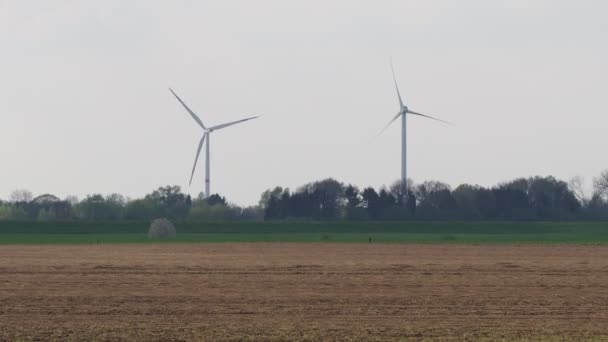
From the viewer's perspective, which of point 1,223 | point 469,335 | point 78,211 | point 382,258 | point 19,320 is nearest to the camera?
point 469,335

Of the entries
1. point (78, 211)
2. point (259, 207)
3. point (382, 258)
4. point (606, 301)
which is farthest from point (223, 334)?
point (259, 207)

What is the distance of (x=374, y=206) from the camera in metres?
147

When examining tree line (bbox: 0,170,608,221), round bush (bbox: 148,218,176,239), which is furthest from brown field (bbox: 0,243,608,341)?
tree line (bbox: 0,170,608,221)

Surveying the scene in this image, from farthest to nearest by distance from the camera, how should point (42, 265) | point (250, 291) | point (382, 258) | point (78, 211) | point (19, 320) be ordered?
point (78, 211)
point (382, 258)
point (42, 265)
point (250, 291)
point (19, 320)

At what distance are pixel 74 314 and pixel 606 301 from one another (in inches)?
572

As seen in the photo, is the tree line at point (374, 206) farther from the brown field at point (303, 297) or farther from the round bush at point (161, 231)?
the brown field at point (303, 297)

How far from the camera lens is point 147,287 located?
3453 centimetres

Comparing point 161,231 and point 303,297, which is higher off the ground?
point 161,231

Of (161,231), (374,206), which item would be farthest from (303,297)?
(374,206)

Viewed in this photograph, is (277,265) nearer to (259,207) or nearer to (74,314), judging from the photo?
(74,314)

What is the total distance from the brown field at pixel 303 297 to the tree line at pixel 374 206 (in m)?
91.4

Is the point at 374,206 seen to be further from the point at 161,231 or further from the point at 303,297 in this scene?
the point at 303,297

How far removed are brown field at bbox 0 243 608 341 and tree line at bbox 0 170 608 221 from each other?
300 feet

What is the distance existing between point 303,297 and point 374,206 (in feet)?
380
